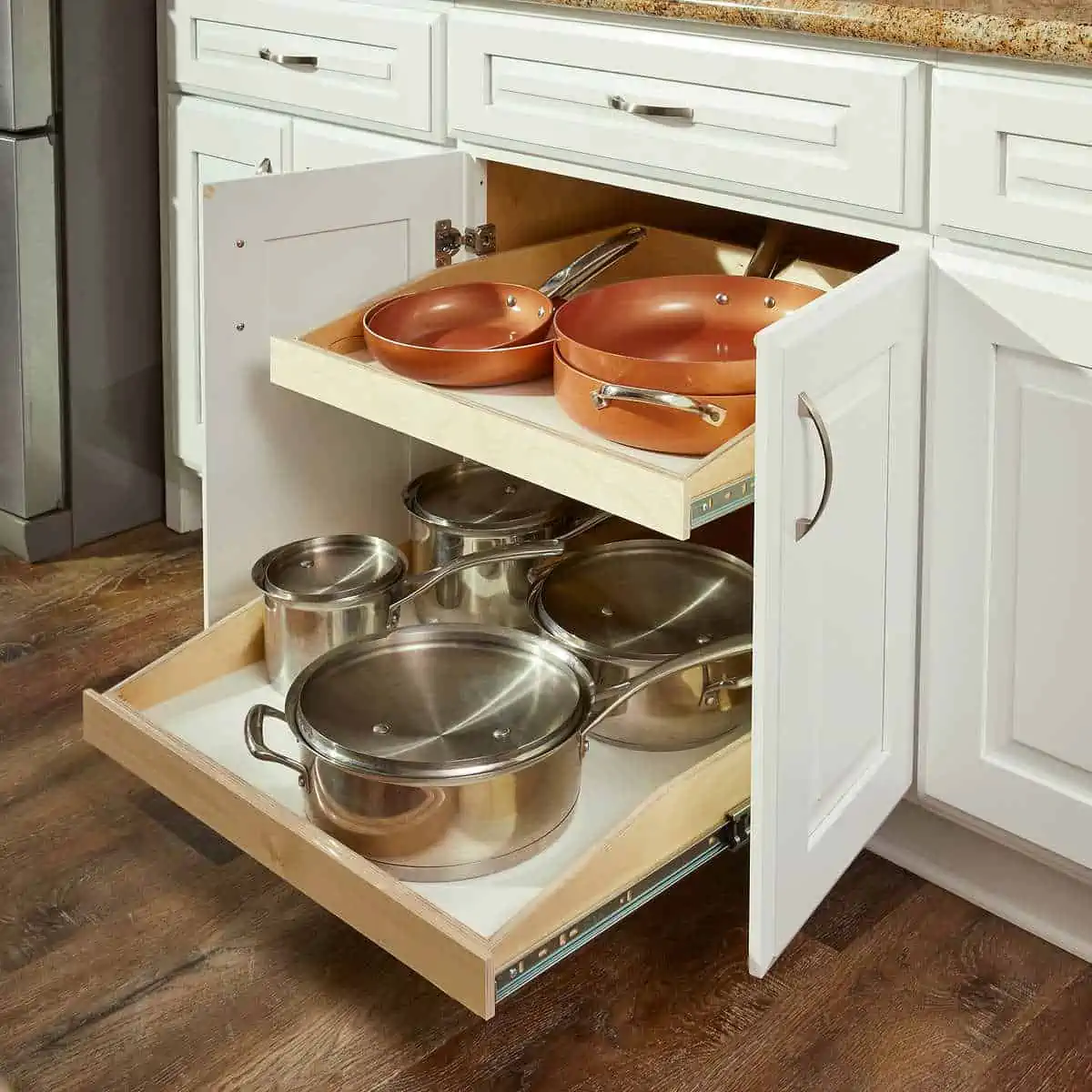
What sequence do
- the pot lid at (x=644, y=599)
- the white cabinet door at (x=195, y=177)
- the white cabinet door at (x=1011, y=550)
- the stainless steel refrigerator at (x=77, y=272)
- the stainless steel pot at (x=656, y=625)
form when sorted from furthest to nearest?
the stainless steel refrigerator at (x=77, y=272), the white cabinet door at (x=195, y=177), the pot lid at (x=644, y=599), the stainless steel pot at (x=656, y=625), the white cabinet door at (x=1011, y=550)

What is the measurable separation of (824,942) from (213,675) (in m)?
0.71

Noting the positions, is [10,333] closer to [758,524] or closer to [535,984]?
[535,984]

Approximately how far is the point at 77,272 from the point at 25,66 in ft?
1.01

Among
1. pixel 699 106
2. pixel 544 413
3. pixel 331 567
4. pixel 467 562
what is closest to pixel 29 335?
pixel 331 567

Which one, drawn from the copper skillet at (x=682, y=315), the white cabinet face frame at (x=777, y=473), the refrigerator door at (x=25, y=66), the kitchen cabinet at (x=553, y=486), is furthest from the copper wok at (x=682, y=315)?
the refrigerator door at (x=25, y=66)

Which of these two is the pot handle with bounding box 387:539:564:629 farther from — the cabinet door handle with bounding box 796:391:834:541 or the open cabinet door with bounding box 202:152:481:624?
the cabinet door handle with bounding box 796:391:834:541

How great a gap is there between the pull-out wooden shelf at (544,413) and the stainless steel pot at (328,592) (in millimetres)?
188

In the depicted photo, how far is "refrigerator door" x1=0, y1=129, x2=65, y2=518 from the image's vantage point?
211cm

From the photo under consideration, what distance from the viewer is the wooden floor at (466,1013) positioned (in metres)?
1.31

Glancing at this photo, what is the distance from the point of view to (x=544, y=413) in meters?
1.46

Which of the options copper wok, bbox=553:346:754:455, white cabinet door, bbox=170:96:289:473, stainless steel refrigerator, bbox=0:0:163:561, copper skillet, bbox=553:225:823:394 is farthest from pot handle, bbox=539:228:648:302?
stainless steel refrigerator, bbox=0:0:163:561

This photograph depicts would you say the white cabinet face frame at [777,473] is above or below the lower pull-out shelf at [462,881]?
above

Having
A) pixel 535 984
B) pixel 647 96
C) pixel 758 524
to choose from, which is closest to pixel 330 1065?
pixel 535 984

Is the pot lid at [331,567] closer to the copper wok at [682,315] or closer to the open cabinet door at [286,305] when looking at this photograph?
the open cabinet door at [286,305]
